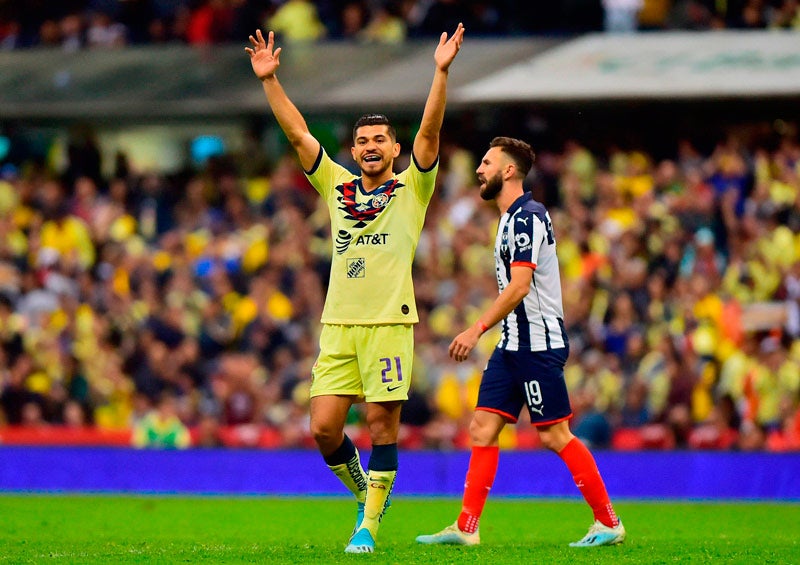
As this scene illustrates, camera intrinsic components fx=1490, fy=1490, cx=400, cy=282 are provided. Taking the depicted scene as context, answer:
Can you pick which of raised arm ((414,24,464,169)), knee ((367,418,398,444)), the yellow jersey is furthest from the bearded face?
knee ((367,418,398,444))

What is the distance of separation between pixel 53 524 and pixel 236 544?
2.69m

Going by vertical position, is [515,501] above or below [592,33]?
below

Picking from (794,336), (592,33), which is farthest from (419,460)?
(592,33)

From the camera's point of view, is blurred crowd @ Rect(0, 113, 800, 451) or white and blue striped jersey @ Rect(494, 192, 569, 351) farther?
blurred crowd @ Rect(0, 113, 800, 451)

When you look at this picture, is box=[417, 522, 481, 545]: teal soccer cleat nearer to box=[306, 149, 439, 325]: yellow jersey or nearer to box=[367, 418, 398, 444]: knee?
box=[367, 418, 398, 444]: knee

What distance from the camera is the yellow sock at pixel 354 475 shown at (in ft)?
30.3

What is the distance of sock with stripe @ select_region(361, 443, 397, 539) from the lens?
886cm

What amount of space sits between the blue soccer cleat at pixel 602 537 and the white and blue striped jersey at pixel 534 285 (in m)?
1.16

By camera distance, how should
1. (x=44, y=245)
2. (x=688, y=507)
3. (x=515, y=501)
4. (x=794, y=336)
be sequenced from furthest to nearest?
(x=44, y=245) → (x=794, y=336) → (x=515, y=501) → (x=688, y=507)

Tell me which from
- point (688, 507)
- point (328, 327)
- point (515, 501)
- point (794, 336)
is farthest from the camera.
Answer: point (794, 336)

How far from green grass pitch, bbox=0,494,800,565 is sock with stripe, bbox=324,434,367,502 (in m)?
0.39

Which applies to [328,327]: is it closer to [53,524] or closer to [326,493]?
[53,524]

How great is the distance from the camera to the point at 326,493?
53.1 ft

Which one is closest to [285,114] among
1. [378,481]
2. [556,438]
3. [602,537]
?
[378,481]
